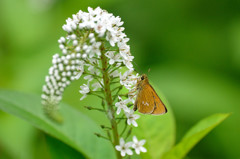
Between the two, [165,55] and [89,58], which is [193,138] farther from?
[165,55]

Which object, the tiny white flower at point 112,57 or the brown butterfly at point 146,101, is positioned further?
the brown butterfly at point 146,101

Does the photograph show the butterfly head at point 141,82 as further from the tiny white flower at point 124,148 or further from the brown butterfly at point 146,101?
the tiny white flower at point 124,148

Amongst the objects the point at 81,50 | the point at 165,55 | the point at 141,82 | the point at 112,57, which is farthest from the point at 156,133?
the point at 165,55

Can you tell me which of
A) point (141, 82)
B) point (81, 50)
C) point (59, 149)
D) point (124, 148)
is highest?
point (81, 50)

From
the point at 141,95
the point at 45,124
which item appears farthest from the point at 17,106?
the point at 141,95

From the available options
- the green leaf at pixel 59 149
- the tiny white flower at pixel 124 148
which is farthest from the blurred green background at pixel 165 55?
the tiny white flower at pixel 124 148
